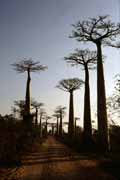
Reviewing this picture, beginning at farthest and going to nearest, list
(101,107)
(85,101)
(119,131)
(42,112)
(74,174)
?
1. (42,112)
2. (85,101)
3. (119,131)
4. (101,107)
5. (74,174)

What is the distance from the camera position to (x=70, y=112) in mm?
31891

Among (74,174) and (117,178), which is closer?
(117,178)

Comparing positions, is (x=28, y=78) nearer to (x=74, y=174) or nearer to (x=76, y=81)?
(x=76, y=81)

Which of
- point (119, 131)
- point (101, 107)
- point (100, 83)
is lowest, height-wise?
point (119, 131)

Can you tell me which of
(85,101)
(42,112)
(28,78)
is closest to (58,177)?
(85,101)

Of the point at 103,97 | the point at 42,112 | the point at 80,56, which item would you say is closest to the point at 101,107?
the point at 103,97

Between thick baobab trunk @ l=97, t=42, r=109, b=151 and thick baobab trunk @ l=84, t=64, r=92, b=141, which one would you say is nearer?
thick baobab trunk @ l=97, t=42, r=109, b=151

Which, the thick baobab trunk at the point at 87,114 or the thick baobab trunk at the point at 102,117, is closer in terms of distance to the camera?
the thick baobab trunk at the point at 102,117

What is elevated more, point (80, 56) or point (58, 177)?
point (80, 56)

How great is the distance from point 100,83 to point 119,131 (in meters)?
3.75

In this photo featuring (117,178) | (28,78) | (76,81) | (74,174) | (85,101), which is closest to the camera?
(117,178)

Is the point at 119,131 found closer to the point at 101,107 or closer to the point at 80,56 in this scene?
the point at 101,107

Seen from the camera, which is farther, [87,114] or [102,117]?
[87,114]

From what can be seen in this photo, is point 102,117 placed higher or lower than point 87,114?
lower
